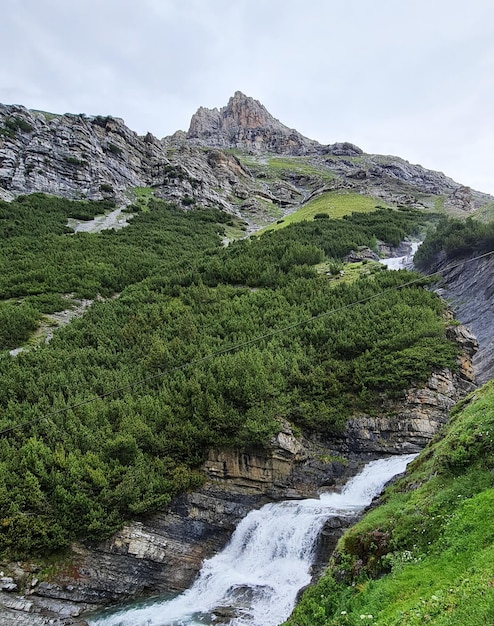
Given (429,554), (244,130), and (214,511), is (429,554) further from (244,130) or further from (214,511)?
(244,130)

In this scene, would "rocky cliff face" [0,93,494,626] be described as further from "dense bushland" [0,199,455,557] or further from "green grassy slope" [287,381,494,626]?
"green grassy slope" [287,381,494,626]

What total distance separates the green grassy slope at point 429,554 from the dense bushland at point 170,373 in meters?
6.51

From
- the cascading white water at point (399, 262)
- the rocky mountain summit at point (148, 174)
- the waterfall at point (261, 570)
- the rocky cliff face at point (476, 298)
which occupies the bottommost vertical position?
the waterfall at point (261, 570)

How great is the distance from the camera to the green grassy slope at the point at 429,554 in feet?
16.5

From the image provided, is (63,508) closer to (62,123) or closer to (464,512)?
(464,512)

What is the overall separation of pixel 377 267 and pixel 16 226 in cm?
3242

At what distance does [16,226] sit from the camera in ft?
129

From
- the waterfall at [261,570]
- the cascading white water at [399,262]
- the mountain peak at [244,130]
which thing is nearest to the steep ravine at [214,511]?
the waterfall at [261,570]

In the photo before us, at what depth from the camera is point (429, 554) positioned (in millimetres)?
6699

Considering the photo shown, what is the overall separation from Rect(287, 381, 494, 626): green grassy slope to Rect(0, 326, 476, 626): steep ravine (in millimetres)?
3714

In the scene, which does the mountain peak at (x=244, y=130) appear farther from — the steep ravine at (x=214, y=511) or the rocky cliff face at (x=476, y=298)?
the steep ravine at (x=214, y=511)

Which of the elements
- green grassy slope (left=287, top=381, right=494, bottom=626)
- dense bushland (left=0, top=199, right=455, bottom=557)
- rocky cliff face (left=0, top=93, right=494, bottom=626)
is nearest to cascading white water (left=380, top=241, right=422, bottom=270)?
rocky cliff face (left=0, top=93, right=494, bottom=626)

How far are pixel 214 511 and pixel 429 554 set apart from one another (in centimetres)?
847

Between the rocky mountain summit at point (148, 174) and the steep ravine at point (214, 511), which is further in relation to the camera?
the rocky mountain summit at point (148, 174)
